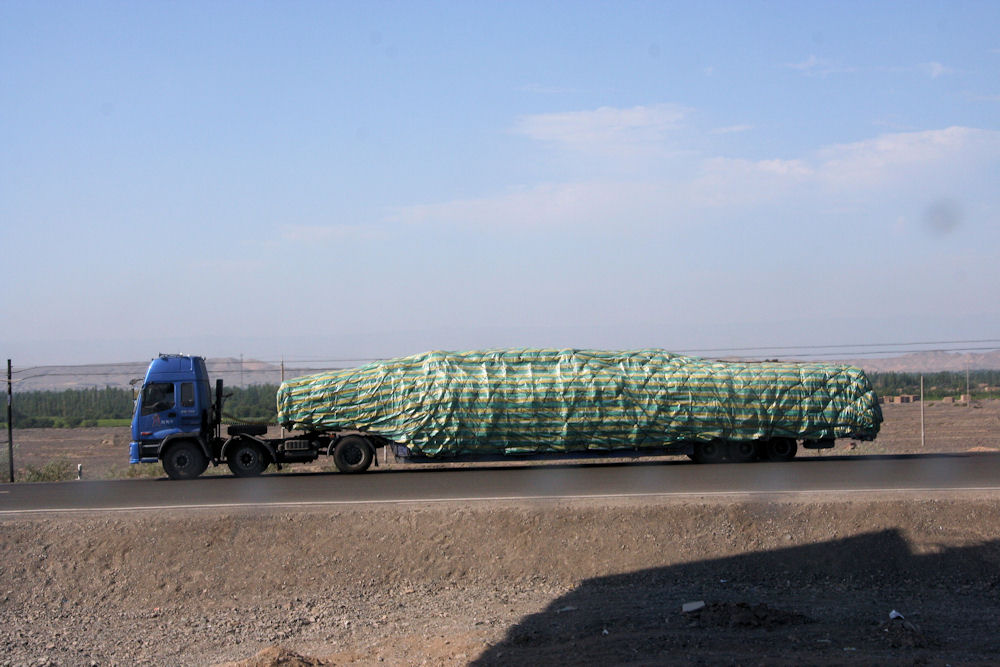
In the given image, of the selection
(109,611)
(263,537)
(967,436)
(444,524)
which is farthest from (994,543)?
(967,436)

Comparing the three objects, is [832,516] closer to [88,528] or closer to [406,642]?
[406,642]

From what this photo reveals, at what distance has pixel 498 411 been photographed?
2559cm

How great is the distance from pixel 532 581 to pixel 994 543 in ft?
26.9

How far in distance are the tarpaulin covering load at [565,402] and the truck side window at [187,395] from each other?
8.16 ft

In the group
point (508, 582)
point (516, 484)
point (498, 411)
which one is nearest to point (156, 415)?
point (498, 411)


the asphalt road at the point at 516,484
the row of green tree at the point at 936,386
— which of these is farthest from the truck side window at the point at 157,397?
the row of green tree at the point at 936,386

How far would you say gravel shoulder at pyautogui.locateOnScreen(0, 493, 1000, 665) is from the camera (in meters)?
12.1

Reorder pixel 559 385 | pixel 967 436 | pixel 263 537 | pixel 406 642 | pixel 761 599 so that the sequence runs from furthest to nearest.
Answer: pixel 967 436 → pixel 559 385 → pixel 263 537 → pixel 761 599 → pixel 406 642

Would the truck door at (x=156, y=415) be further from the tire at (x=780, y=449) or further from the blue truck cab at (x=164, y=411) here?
Answer: the tire at (x=780, y=449)

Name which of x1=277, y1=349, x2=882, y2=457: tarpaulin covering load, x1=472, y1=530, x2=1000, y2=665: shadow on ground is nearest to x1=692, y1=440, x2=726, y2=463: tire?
x1=277, y1=349, x2=882, y2=457: tarpaulin covering load

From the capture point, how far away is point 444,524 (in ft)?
57.1

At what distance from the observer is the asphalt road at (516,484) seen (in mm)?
20219

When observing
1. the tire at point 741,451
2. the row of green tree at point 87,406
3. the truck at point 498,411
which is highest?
the truck at point 498,411

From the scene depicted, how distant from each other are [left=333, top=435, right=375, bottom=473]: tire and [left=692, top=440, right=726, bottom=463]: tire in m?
9.20
